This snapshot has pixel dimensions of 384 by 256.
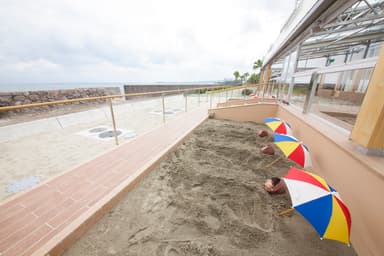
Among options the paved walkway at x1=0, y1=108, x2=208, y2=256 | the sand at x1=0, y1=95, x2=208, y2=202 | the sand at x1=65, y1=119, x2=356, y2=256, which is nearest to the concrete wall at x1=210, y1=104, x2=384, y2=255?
the sand at x1=65, y1=119, x2=356, y2=256

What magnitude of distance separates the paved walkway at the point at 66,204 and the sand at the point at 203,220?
0.47ft

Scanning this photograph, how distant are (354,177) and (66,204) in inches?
138

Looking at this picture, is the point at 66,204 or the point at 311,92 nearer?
the point at 66,204

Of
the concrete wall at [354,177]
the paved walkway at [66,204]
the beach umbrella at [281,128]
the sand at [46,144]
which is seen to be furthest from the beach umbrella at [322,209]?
the sand at [46,144]

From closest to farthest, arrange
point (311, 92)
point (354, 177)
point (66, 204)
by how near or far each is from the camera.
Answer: point (354, 177) < point (66, 204) < point (311, 92)

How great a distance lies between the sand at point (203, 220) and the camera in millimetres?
1469

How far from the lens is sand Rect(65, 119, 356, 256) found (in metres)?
1.47

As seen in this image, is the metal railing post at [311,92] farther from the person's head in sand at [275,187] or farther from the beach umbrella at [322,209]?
the beach umbrella at [322,209]

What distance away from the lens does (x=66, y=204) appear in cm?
180

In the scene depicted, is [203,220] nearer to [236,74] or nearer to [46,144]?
[46,144]

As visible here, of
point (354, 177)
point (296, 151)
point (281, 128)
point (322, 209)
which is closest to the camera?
point (322, 209)

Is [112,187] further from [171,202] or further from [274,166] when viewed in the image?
[274,166]

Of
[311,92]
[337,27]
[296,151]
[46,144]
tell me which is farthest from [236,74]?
[46,144]

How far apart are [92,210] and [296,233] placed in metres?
2.39
